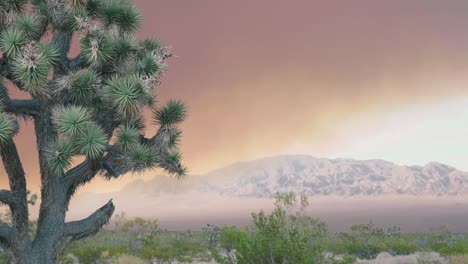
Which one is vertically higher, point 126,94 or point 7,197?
point 126,94

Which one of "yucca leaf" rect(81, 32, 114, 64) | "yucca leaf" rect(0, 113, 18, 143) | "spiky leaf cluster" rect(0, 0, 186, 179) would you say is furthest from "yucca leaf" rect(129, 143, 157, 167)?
"yucca leaf" rect(0, 113, 18, 143)

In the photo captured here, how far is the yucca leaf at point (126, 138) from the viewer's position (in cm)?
1300

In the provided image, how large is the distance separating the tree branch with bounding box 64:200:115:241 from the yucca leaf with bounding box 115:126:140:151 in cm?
271

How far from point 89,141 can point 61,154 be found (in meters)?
0.88

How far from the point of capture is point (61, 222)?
1380cm

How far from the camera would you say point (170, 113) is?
14672mm

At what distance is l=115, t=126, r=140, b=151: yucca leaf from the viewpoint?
512 inches

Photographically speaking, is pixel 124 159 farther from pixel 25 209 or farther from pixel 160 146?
pixel 25 209

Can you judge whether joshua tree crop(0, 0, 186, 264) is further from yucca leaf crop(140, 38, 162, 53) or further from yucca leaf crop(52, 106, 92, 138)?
yucca leaf crop(140, 38, 162, 53)

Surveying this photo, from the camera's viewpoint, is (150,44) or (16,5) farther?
(150,44)

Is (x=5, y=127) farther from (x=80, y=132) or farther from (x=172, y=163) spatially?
(x=172, y=163)

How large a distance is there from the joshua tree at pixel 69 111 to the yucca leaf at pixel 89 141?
3 cm

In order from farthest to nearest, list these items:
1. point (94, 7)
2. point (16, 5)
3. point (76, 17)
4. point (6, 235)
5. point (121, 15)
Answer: point (121, 15) → point (94, 7) → point (16, 5) → point (76, 17) → point (6, 235)

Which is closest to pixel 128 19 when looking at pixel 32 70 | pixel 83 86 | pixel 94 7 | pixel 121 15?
pixel 121 15
